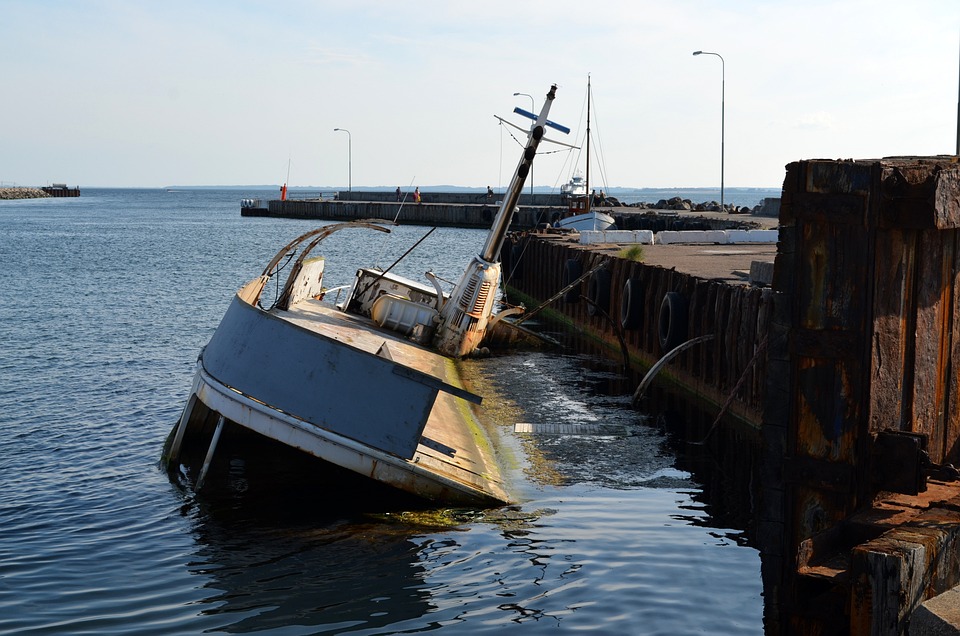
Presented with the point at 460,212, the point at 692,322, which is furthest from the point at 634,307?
the point at 460,212

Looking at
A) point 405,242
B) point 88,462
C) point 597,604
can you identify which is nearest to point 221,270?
point 405,242

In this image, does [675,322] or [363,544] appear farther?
[675,322]

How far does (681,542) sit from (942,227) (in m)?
5.67

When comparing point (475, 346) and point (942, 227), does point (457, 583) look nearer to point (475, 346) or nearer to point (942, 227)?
point (942, 227)

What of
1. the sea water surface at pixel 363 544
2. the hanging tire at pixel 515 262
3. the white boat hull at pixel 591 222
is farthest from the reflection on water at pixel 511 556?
the white boat hull at pixel 591 222

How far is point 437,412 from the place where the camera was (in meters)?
15.7

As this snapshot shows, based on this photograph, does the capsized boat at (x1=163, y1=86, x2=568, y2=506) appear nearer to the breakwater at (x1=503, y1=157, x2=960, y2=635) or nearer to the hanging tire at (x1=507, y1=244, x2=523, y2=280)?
the breakwater at (x1=503, y1=157, x2=960, y2=635)

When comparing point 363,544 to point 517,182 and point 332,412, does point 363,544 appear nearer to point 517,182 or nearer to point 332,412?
point 332,412

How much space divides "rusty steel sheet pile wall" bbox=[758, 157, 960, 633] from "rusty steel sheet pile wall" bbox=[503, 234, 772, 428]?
110 inches

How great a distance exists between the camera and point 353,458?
37.9 feet

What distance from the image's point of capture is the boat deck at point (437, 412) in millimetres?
12617

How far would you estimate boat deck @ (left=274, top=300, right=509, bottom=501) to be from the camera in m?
12.6

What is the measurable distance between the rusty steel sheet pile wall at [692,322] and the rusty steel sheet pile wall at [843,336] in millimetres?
2784

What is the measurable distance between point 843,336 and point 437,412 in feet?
31.5
